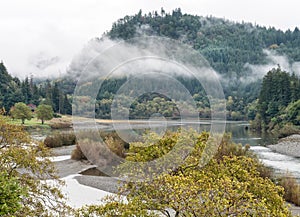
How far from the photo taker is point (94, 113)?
18484 millimetres

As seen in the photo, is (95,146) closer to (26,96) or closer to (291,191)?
(291,191)

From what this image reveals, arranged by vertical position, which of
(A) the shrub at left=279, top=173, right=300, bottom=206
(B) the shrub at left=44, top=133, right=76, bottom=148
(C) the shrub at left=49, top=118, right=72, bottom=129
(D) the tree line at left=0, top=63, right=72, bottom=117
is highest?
(D) the tree line at left=0, top=63, right=72, bottom=117

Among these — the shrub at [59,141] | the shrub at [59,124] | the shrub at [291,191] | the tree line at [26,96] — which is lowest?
the shrub at [291,191]

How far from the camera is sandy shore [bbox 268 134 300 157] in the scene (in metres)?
35.8

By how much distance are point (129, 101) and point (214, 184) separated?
30.9 feet

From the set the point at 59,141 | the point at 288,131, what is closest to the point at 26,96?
the point at 59,141

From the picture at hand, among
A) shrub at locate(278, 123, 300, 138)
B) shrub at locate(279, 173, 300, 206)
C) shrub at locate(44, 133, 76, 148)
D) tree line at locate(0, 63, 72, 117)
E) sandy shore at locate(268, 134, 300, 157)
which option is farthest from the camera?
tree line at locate(0, 63, 72, 117)

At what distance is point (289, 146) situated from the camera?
3972 cm

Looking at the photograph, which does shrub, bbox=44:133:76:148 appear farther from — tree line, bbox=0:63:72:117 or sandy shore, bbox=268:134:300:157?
tree line, bbox=0:63:72:117

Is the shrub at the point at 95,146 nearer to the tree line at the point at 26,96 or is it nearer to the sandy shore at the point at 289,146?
the sandy shore at the point at 289,146

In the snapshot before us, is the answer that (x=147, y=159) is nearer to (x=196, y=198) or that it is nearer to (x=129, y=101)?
(x=129, y=101)

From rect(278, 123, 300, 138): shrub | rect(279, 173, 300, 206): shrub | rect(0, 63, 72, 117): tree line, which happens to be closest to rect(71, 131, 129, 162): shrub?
rect(279, 173, 300, 206): shrub

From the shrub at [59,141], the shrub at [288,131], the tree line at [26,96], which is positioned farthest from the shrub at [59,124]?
the shrub at [288,131]

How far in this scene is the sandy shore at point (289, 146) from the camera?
35.8 m
